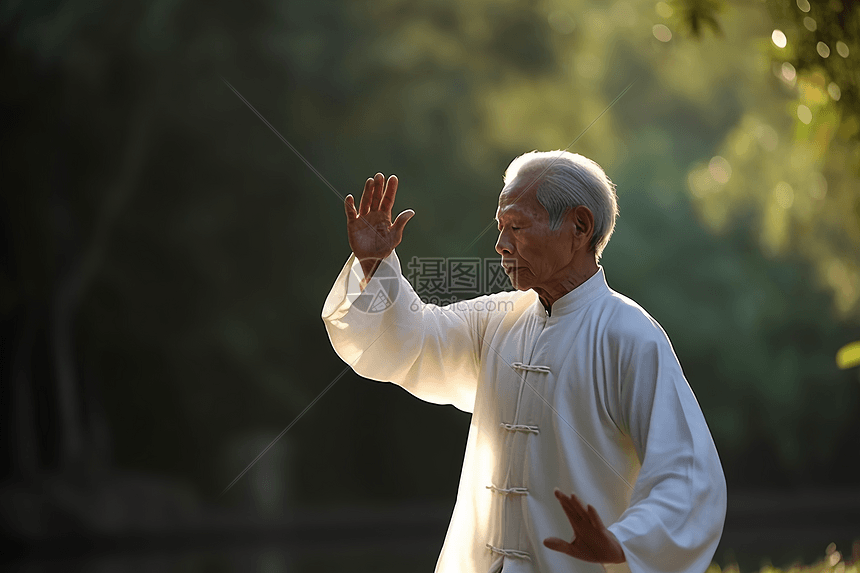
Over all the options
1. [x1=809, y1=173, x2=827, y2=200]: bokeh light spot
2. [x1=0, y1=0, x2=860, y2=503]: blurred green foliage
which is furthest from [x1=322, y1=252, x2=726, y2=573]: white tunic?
[x1=0, y1=0, x2=860, y2=503]: blurred green foliage

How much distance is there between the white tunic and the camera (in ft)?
4.70

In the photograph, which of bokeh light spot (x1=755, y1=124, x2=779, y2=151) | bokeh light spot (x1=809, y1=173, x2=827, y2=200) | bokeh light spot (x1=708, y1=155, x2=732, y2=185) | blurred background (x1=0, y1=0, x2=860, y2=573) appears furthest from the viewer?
bokeh light spot (x1=755, y1=124, x2=779, y2=151)

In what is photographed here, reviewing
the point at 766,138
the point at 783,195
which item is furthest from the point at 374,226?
the point at 766,138

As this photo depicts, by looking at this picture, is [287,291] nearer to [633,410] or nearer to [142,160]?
[142,160]

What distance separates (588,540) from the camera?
51.5 inches

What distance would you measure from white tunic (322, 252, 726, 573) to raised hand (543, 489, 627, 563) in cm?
3

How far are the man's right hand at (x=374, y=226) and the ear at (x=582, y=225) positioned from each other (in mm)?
A: 337

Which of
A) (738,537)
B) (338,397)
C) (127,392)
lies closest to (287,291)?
(338,397)

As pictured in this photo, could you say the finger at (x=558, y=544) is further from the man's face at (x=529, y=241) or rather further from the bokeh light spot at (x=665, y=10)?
the bokeh light spot at (x=665, y=10)

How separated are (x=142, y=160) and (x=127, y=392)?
1.72 m

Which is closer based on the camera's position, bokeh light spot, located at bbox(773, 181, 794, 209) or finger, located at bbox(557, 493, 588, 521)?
finger, located at bbox(557, 493, 588, 521)

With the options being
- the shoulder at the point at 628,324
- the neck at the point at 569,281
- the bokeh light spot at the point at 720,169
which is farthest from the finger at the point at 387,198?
the bokeh light spot at the point at 720,169

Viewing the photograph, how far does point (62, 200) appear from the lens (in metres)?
6.06

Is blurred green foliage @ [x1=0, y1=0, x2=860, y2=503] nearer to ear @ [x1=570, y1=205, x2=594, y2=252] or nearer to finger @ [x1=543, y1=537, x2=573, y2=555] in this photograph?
ear @ [x1=570, y1=205, x2=594, y2=252]
